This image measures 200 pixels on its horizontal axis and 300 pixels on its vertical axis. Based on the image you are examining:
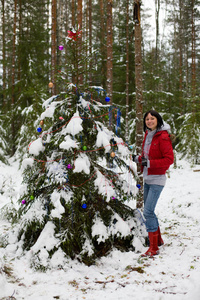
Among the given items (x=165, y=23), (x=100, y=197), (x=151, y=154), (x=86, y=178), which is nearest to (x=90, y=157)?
(x=86, y=178)

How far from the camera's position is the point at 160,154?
3.70 metres

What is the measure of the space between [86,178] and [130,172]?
88cm

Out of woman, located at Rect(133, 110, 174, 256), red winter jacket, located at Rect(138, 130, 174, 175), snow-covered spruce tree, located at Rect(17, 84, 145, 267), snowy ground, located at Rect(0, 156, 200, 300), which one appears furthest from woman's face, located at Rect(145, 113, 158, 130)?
snowy ground, located at Rect(0, 156, 200, 300)

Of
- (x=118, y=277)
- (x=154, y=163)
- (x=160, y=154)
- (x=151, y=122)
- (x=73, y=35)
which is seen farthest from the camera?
(x=73, y=35)

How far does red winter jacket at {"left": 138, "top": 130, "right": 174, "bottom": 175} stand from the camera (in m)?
3.54

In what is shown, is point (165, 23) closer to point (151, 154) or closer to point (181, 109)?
point (181, 109)

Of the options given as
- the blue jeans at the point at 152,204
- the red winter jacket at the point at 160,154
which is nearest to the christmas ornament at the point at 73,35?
the red winter jacket at the point at 160,154

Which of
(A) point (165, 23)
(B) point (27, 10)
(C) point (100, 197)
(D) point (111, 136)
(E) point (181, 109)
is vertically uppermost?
(A) point (165, 23)

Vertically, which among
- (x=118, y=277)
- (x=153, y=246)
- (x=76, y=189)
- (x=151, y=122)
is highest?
(x=151, y=122)

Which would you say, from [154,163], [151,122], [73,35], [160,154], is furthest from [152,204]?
[73,35]

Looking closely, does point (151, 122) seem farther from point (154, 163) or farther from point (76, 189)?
point (76, 189)

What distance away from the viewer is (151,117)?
3.81m

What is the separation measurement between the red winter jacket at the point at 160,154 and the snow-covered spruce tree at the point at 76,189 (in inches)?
19.4

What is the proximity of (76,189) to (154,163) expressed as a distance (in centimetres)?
138
